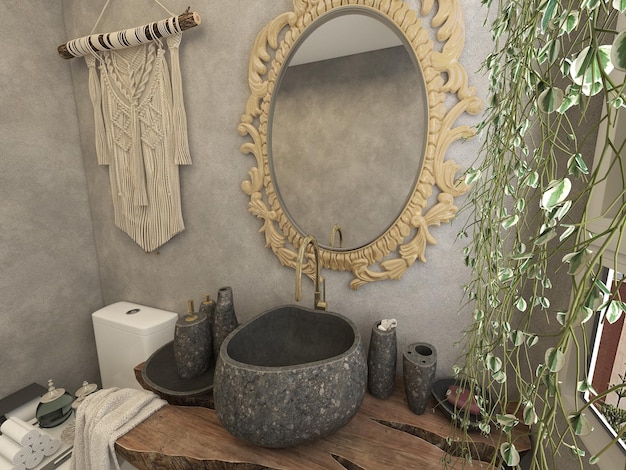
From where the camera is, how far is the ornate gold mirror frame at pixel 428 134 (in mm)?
940

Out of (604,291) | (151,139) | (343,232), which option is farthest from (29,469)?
(604,291)

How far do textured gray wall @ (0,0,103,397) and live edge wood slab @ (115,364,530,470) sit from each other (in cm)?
111

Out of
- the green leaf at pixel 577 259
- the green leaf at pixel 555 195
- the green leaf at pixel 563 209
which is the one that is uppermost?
the green leaf at pixel 555 195

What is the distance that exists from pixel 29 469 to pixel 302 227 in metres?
1.45

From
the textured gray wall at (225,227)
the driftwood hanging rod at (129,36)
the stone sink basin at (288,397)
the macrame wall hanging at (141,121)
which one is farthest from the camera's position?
the macrame wall hanging at (141,121)

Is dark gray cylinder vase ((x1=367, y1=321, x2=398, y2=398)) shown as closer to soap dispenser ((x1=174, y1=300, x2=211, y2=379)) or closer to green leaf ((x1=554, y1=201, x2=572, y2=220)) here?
soap dispenser ((x1=174, y1=300, x2=211, y2=379))

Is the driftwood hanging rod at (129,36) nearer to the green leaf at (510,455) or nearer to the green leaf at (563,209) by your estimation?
the green leaf at (563,209)

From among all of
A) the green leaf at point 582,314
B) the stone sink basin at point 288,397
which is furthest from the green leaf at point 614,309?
the stone sink basin at point 288,397

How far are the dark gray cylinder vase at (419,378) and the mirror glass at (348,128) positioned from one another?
0.40 meters

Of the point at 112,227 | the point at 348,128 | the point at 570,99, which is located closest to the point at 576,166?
the point at 570,99

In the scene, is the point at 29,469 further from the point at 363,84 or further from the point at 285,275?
the point at 363,84

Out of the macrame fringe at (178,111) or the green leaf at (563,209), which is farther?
the macrame fringe at (178,111)

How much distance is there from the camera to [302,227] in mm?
1223

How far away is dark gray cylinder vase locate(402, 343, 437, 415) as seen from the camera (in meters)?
Result: 0.95
